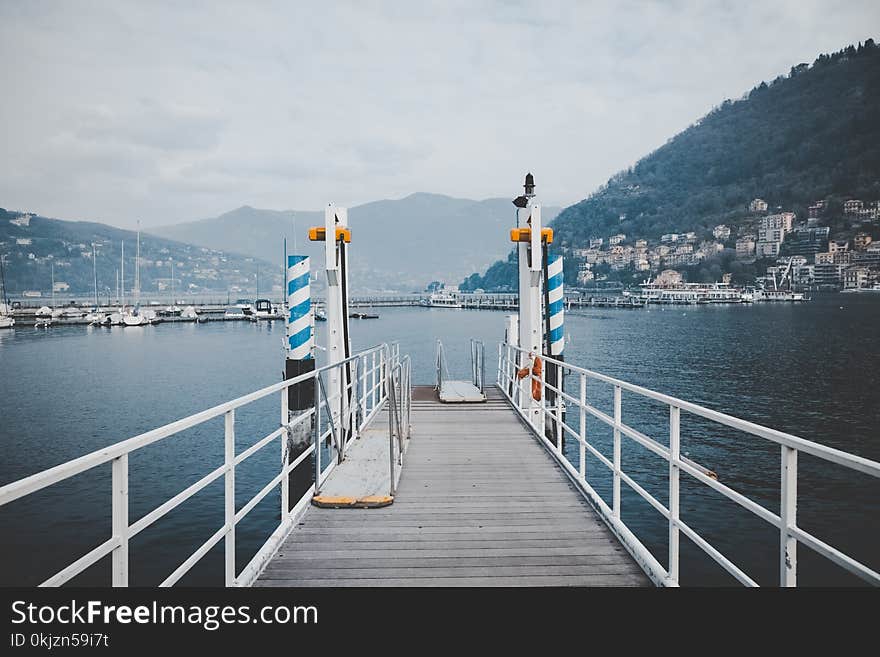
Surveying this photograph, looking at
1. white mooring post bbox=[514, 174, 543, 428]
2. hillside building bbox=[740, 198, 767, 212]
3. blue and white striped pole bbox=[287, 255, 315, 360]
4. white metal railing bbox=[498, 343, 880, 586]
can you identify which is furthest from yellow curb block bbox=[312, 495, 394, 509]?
hillside building bbox=[740, 198, 767, 212]

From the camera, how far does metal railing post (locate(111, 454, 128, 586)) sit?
2.70 metres

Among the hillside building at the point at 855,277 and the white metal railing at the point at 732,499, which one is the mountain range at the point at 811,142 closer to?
the white metal railing at the point at 732,499

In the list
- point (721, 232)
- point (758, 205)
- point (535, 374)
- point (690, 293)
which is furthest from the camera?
point (721, 232)

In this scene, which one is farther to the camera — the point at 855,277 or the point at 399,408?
the point at 855,277

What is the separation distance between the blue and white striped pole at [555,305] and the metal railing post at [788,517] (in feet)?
28.5

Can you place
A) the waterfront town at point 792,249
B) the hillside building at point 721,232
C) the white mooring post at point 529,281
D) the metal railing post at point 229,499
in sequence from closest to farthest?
the metal railing post at point 229,499, the white mooring post at point 529,281, the waterfront town at point 792,249, the hillside building at point 721,232

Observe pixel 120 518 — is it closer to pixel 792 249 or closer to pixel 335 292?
pixel 335 292

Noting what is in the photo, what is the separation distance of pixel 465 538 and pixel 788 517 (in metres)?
2.49

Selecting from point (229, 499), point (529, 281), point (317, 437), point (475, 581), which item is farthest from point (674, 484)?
point (529, 281)

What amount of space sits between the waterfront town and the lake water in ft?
220

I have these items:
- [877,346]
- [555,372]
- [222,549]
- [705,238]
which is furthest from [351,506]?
[705,238]

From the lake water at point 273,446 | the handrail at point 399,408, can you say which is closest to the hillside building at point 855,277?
the lake water at point 273,446

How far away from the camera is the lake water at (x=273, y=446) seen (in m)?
11.6

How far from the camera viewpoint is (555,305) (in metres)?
11.7
